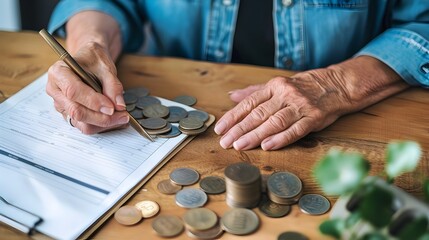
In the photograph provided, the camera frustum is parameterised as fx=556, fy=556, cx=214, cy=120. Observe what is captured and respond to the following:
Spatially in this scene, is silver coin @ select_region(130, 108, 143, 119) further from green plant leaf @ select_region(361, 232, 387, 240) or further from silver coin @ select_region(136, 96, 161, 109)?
green plant leaf @ select_region(361, 232, 387, 240)

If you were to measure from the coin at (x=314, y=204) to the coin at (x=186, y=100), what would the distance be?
37 centimetres

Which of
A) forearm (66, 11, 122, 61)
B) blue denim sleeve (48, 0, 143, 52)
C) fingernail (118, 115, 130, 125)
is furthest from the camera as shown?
blue denim sleeve (48, 0, 143, 52)

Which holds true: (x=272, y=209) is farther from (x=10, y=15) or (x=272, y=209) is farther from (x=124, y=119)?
(x=10, y=15)

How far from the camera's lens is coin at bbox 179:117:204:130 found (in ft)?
3.49

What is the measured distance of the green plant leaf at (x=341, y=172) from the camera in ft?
1.85

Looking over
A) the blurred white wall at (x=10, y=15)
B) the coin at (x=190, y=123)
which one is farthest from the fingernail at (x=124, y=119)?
the blurred white wall at (x=10, y=15)

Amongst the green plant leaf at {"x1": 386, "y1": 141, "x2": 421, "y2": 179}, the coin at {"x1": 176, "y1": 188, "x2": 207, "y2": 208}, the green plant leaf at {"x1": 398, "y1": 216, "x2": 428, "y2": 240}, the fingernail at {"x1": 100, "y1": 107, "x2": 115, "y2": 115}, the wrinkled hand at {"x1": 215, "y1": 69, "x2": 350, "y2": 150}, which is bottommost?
the coin at {"x1": 176, "y1": 188, "x2": 207, "y2": 208}

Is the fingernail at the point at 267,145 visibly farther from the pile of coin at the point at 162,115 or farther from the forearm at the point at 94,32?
the forearm at the point at 94,32

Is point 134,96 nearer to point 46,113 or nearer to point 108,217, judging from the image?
point 46,113

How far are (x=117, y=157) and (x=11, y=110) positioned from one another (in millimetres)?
303

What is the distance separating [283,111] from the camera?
1.07 metres

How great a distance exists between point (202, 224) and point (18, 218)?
0.28m

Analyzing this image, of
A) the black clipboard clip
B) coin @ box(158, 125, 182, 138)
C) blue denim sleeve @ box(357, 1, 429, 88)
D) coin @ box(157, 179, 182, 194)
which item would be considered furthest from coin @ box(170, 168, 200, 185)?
blue denim sleeve @ box(357, 1, 429, 88)

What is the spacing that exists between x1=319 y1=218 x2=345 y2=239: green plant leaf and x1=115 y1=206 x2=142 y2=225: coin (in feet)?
1.07
